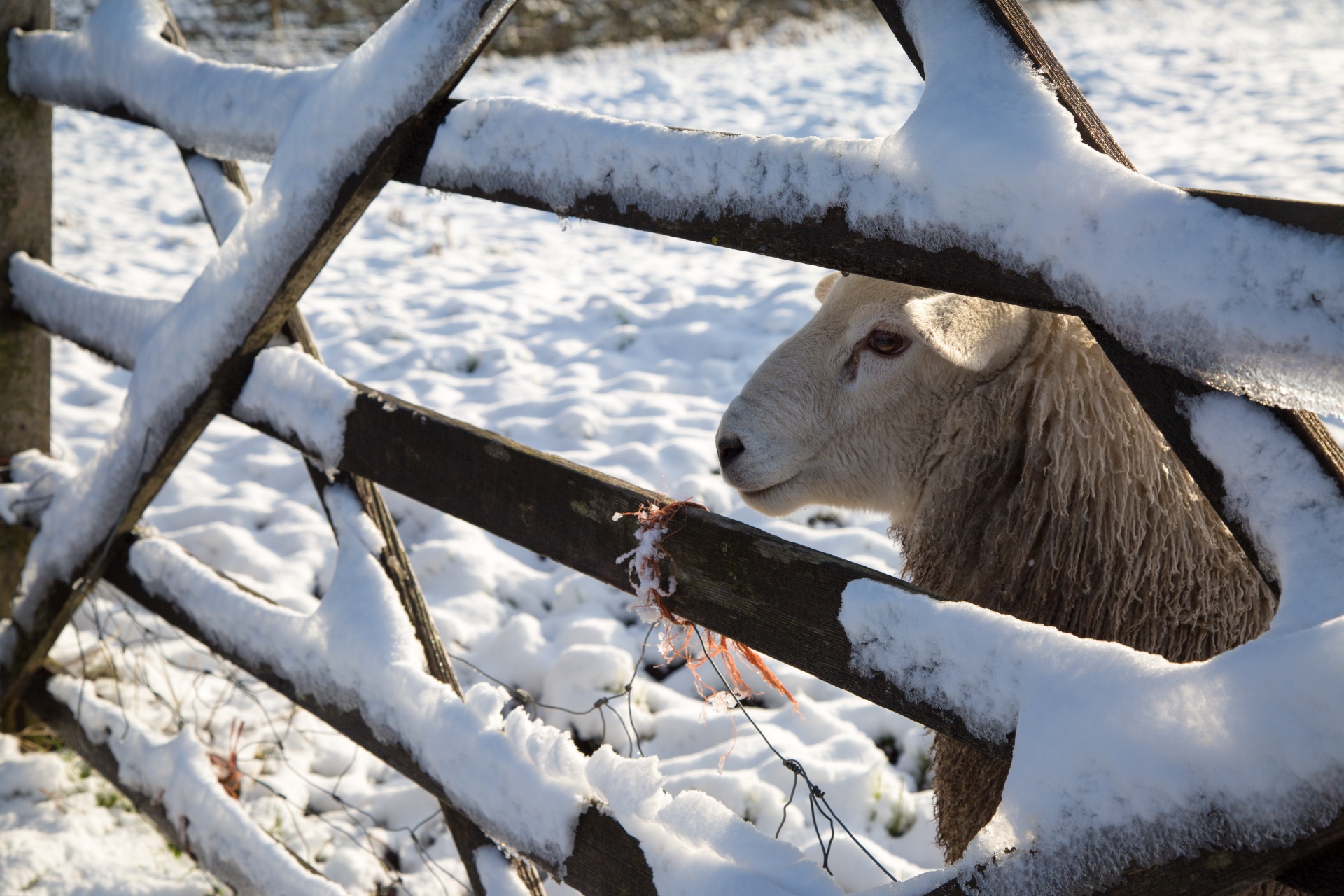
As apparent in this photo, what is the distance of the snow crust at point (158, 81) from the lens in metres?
1.82

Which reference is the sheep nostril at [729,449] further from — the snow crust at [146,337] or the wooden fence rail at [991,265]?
the snow crust at [146,337]

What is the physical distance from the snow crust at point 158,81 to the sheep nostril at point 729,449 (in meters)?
1.08

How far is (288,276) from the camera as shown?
5.77 ft

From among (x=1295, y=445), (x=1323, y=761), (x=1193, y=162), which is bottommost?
(x=1193, y=162)

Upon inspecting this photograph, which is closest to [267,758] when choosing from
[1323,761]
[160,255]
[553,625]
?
[553,625]

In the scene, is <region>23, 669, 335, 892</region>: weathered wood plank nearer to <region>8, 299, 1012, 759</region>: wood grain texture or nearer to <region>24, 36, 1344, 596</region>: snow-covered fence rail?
<region>8, 299, 1012, 759</region>: wood grain texture

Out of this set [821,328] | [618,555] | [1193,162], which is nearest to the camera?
[618,555]

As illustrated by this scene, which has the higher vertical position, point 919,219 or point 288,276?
point 919,219

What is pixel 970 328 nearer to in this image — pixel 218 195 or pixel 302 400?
pixel 302 400

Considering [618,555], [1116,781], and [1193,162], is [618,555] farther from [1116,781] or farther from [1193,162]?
[1193,162]

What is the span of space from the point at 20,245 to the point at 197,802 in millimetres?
1703

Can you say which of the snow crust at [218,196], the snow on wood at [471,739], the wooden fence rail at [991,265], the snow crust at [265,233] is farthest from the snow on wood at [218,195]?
the wooden fence rail at [991,265]

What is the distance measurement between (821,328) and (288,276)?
111 centimetres

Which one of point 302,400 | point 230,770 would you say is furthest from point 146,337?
point 230,770
